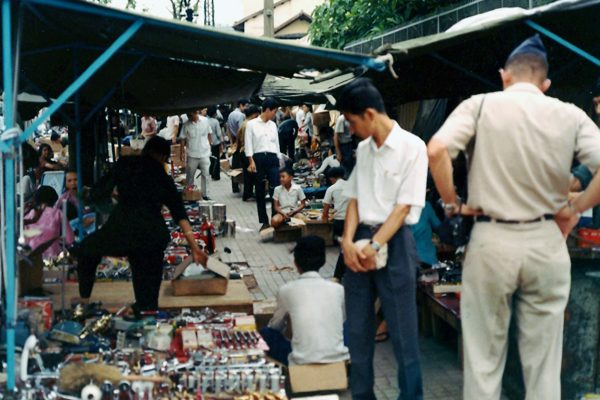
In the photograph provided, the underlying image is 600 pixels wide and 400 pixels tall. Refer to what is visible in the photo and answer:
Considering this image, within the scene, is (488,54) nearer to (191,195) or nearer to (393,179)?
(393,179)

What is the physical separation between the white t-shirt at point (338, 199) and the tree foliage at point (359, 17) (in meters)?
5.45

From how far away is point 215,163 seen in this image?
21547 millimetres

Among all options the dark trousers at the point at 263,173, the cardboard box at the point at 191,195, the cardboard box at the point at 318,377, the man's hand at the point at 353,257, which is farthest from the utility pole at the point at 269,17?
the man's hand at the point at 353,257

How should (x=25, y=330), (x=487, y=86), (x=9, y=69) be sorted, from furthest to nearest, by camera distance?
(x=487, y=86) < (x=25, y=330) < (x=9, y=69)

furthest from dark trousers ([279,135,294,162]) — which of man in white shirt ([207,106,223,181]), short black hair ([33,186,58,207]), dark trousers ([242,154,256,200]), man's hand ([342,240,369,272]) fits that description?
man's hand ([342,240,369,272])

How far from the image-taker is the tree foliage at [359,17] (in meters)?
15.7

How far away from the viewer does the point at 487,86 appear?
9.02m

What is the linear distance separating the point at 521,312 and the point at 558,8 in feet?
9.35

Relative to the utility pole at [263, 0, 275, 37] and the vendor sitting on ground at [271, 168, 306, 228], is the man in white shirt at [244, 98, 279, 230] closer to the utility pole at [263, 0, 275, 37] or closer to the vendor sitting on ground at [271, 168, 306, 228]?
the vendor sitting on ground at [271, 168, 306, 228]

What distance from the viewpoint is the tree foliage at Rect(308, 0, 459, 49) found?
15703 millimetres

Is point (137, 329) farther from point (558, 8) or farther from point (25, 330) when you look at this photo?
point (558, 8)

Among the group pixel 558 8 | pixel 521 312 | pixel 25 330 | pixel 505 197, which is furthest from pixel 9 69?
pixel 558 8

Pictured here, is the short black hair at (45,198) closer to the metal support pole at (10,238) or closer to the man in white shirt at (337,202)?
the man in white shirt at (337,202)

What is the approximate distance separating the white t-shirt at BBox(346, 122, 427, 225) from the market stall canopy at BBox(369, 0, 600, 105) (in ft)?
4.52
